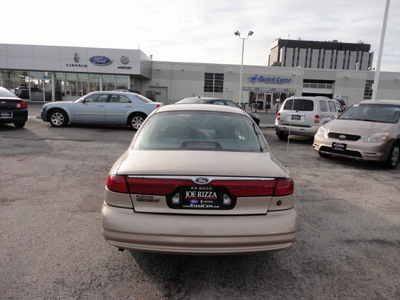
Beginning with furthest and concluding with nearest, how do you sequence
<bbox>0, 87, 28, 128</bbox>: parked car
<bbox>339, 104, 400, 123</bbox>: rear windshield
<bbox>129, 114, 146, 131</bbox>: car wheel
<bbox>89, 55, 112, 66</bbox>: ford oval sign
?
1. <bbox>89, 55, 112, 66</bbox>: ford oval sign
2. <bbox>129, 114, 146, 131</bbox>: car wheel
3. <bbox>0, 87, 28, 128</bbox>: parked car
4. <bbox>339, 104, 400, 123</bbox>: rear windshield

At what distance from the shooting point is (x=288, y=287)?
2566 mm

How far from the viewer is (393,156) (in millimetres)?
7246

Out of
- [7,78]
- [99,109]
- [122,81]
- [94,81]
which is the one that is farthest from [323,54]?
[99,109]

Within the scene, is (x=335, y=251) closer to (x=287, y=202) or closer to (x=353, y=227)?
(x=353, y=227)

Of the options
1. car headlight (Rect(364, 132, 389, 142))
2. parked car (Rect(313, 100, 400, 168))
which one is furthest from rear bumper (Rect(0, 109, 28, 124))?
car headlight (Rect(364, 132, 389, 142))

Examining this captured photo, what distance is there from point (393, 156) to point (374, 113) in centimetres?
140

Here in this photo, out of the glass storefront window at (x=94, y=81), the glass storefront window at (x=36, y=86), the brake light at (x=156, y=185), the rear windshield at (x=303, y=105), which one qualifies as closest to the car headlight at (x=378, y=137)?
the rear windshield at (x=303, y=105)

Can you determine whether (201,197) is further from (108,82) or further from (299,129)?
(108,82)

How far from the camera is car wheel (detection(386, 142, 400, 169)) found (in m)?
7.12

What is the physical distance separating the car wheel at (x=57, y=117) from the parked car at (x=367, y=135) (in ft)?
32.4

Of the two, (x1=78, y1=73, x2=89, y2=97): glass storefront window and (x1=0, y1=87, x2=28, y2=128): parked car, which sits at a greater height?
(x1=78, y1=73, x2=89, y2=97): glass storefront window

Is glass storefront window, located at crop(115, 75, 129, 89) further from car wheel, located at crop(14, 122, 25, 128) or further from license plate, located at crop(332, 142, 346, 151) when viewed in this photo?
license plate, located at crop(332, 142, 346, 151)

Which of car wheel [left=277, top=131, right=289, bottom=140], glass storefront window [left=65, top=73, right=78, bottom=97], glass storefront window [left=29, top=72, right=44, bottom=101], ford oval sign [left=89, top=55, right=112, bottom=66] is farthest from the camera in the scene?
glass storefront window [left=65, top=73, right=78, bottom=97]

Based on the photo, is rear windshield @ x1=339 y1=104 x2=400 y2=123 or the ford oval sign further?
the ford oval sign
